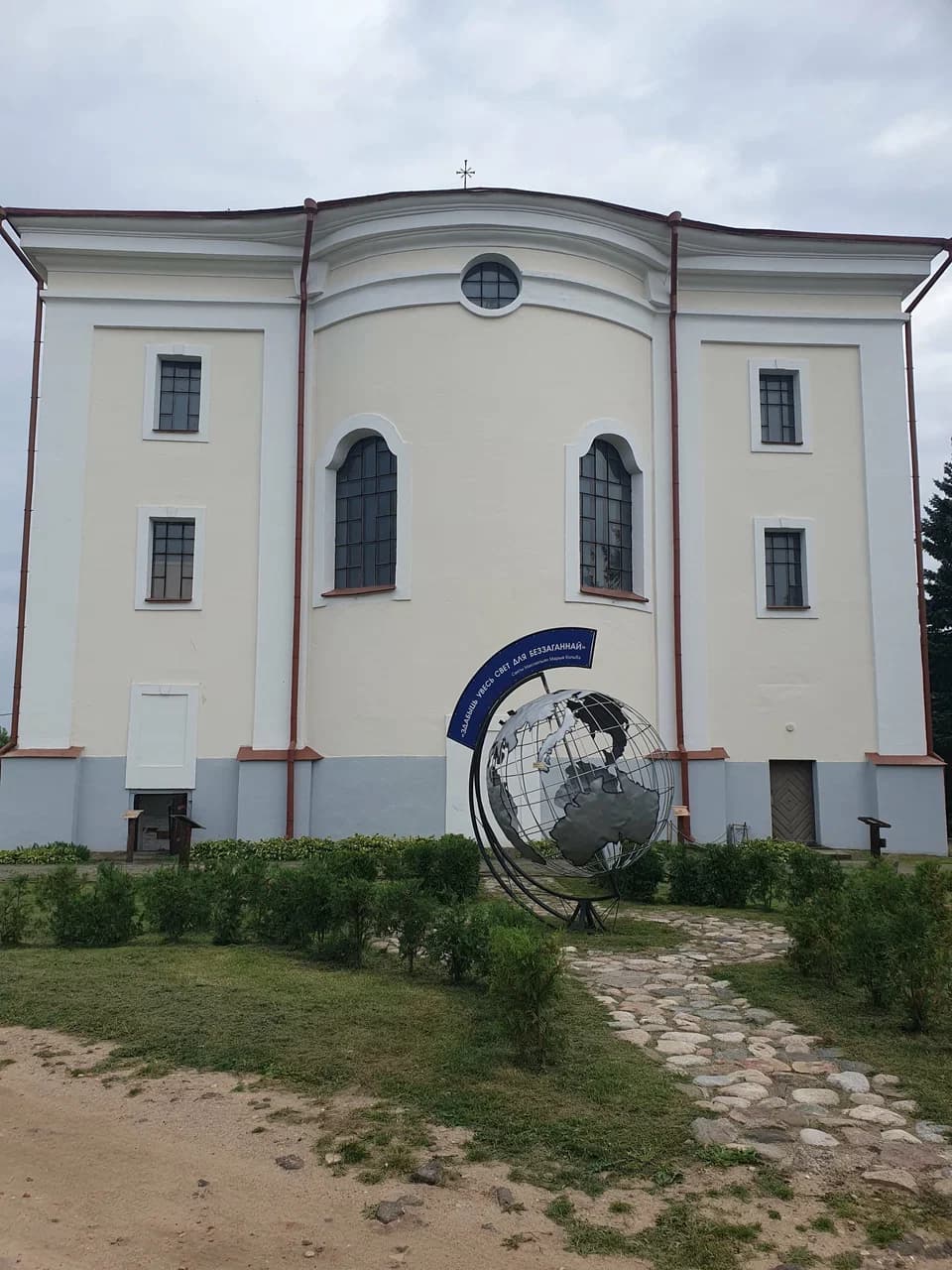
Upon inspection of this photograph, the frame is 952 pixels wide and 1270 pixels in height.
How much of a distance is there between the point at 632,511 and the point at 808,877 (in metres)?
9.86

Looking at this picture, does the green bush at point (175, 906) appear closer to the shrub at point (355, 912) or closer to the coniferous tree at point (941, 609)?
the shrub at point (355, 912)

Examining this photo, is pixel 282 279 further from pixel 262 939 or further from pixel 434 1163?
pixel 434 1163

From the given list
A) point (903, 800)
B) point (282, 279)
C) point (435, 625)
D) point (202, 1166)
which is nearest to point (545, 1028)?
point (202, 1166)

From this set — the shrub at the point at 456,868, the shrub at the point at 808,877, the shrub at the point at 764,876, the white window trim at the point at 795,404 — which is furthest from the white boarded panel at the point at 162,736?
the white window trim at the point at 795,404

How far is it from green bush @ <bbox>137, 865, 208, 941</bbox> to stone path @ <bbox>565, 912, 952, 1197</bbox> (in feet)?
11.4

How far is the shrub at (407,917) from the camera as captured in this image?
7879 millimetres

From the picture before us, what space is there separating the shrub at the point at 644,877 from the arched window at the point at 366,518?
24.6 feet

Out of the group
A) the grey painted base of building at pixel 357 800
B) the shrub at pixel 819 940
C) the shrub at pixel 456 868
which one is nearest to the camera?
the shrub at pixel 819 940

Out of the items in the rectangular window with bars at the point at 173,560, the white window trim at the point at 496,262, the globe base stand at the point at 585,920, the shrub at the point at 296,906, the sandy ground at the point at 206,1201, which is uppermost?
the white window trim at the point at 496,262

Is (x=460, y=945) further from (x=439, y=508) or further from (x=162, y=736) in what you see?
(x=162, y=736)

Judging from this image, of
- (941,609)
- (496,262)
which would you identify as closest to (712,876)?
(496,262)

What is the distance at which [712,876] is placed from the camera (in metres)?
12.1

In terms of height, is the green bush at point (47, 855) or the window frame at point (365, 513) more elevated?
the window frame at point (365, 513)

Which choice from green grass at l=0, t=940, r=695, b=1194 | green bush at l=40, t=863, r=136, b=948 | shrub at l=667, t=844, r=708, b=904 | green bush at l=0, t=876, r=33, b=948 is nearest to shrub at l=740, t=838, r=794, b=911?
shrub at l=667, t=844, r=708, b=904
